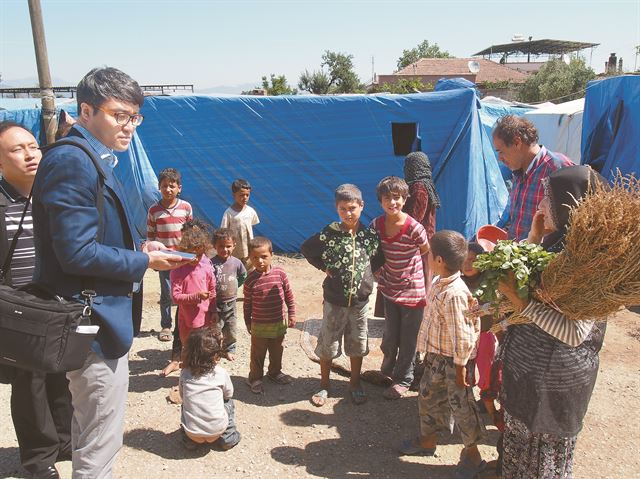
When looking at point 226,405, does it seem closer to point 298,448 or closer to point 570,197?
point 298,448

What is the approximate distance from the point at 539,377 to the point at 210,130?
672 centimetres

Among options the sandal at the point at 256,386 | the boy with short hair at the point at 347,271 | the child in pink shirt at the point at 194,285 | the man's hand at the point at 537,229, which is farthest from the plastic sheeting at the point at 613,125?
the child in pink shirt at the point at 194,285

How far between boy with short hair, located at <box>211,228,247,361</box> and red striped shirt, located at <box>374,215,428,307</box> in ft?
4.40

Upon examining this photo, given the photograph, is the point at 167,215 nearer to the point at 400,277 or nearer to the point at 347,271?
the point at 347,271

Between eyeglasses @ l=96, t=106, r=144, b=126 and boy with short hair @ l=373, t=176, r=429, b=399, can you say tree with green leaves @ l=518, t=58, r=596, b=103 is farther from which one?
eyeglasses @ l=96, t=106, r=144, b=126

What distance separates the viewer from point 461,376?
283cm

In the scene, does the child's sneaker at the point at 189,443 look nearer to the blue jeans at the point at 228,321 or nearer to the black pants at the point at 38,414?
the black pants at the point at 38,414

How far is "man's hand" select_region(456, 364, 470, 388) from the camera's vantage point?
2824 millimetres

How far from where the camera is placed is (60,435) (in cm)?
301

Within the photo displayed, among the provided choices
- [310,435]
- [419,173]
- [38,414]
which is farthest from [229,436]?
[419,173]

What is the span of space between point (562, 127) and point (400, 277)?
931 centimetres

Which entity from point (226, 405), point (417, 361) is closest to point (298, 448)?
point (226, 405)

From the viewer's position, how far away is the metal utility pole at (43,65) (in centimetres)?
603

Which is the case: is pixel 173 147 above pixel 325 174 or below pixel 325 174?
above
